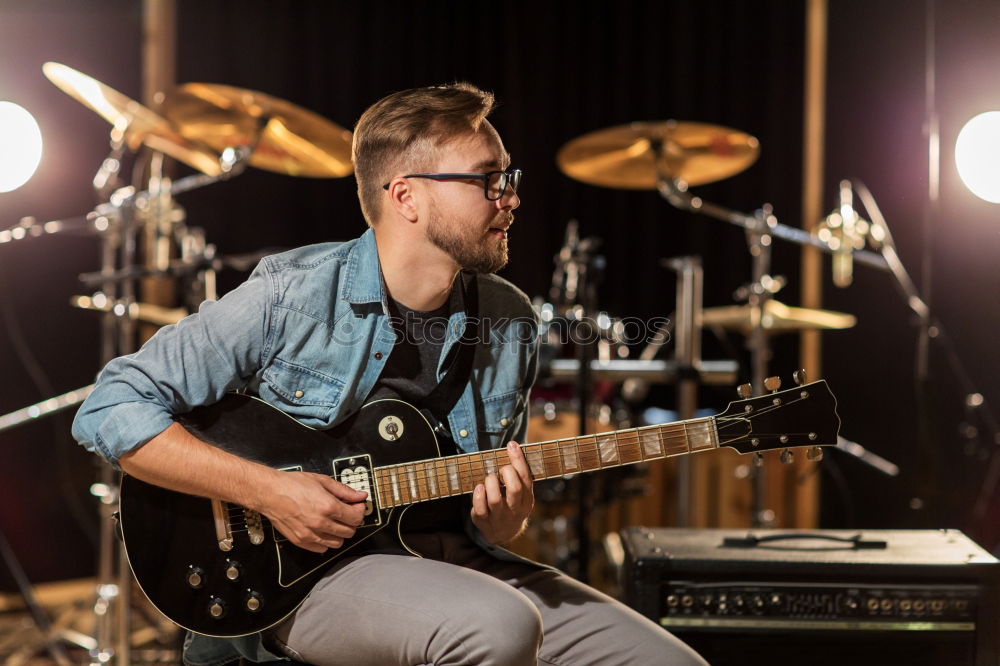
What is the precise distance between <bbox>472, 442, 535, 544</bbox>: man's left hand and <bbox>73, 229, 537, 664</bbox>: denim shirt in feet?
0.41

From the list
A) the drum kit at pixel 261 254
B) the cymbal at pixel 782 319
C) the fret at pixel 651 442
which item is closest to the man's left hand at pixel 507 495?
the fret at pixel 651 442

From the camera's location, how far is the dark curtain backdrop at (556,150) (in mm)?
2959

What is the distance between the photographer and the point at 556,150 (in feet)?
16.9

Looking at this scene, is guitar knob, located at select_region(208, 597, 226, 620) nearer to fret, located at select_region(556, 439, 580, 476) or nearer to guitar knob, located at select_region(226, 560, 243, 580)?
guitar knob, located at select_region(226, 560, 243, 580)

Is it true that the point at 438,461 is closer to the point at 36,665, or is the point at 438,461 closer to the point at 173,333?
the point at 173,333

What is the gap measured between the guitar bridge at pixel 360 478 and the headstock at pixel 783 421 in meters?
0.70

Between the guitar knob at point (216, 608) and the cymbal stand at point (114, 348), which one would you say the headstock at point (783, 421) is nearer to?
the guitar knob at point (216, 608)

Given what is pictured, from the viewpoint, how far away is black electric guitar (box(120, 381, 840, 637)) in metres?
1.61

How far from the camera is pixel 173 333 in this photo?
5.48 feet

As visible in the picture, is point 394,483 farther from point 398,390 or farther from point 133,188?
point 133,188

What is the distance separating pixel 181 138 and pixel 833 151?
127 inches

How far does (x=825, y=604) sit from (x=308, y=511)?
1192 millimetres

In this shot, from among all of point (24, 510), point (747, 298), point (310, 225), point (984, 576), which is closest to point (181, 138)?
point (310, 225)

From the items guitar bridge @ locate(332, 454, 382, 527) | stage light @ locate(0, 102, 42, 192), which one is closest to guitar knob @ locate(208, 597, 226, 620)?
guitar bridge @ locate(332, 454, 382, 527)
